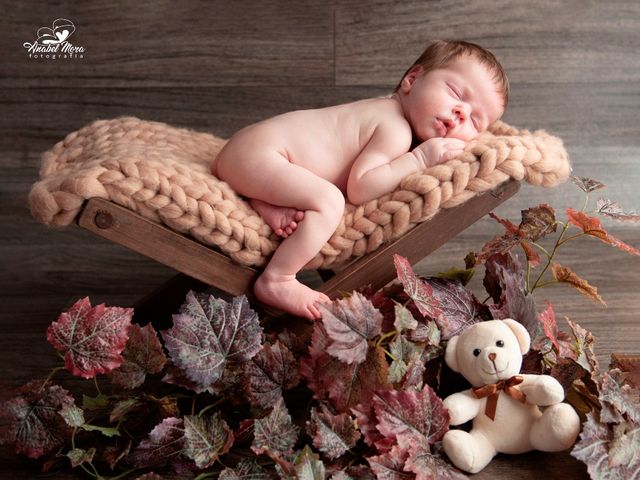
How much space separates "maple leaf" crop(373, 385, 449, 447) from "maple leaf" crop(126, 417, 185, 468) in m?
0.30

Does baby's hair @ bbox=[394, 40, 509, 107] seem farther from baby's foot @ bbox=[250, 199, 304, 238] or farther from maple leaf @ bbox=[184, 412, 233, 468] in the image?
maple leaf @ bbox=[184, 412, 233, 468]

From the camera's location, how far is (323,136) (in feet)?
4.86

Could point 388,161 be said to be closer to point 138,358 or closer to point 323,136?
point 323,136

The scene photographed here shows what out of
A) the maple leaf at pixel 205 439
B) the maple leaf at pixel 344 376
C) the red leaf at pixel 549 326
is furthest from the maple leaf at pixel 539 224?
the maple leaf at pixel 205 439

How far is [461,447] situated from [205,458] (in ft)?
1.21

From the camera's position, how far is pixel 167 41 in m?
2.28

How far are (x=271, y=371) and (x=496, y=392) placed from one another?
346 mm

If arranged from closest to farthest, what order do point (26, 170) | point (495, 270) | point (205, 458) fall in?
point (205, 458) < point (495, 270) < point (26, 170)

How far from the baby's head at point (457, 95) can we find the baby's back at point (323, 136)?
5 cm

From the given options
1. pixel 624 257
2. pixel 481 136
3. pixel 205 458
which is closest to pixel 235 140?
pixel 481 136

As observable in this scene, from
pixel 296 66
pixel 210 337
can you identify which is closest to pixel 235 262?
pixel 210 337

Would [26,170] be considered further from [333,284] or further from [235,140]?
[333,284]

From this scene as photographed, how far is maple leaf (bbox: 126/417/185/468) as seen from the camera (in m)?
1.17

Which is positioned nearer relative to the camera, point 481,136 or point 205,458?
point 205,458
